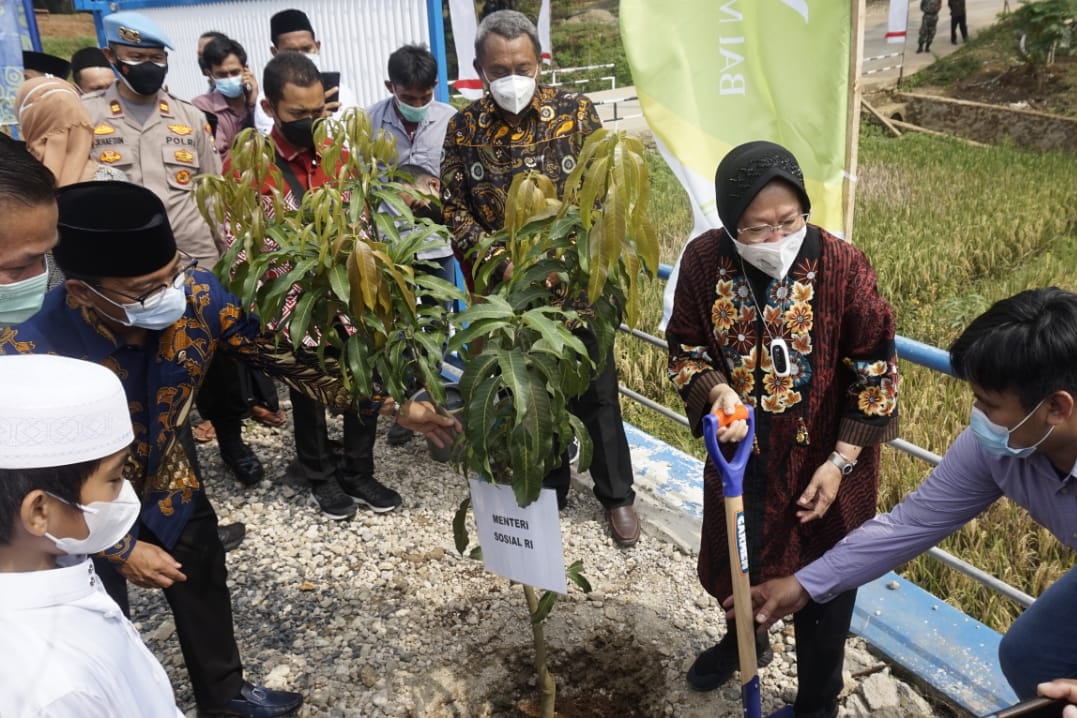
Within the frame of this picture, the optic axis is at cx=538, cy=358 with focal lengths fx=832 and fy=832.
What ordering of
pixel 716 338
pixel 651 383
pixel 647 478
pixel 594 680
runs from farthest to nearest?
pixel 651 383
pixel 647 478
pixel 594 680
pixel 716 338

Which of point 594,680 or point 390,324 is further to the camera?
point 594,680

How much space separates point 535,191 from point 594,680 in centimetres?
156

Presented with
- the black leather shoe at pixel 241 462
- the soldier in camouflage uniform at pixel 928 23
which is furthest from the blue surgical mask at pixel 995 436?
the soldier in camouflage uniform at pixel 928 23

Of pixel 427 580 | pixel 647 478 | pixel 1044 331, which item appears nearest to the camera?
pixel 1044 331

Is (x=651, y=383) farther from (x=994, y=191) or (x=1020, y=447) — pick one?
(x=994, y=191)

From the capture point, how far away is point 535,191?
6.08 ft

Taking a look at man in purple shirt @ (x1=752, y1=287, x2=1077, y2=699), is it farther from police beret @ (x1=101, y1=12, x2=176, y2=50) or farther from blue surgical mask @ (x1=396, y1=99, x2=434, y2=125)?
police beret @ (x1=101, y1=12, x2=176, y2=50)

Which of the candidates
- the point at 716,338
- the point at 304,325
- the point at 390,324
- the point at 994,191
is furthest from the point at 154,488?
the point at 994,191

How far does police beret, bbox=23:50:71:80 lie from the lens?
5.50 meters

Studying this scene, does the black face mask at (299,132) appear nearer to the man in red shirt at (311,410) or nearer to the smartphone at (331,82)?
the man in red shirt at (311,410)

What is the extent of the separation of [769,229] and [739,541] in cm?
72

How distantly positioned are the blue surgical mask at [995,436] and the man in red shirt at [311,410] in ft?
7.64

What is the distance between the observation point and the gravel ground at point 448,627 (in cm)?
253

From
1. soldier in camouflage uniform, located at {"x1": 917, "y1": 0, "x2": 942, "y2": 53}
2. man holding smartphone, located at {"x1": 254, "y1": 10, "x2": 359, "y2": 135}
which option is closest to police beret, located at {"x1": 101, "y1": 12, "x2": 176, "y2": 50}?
man holding smartphone, located at {"x1": 254, "y1": 10, "x2": 359, "y2": 135}
